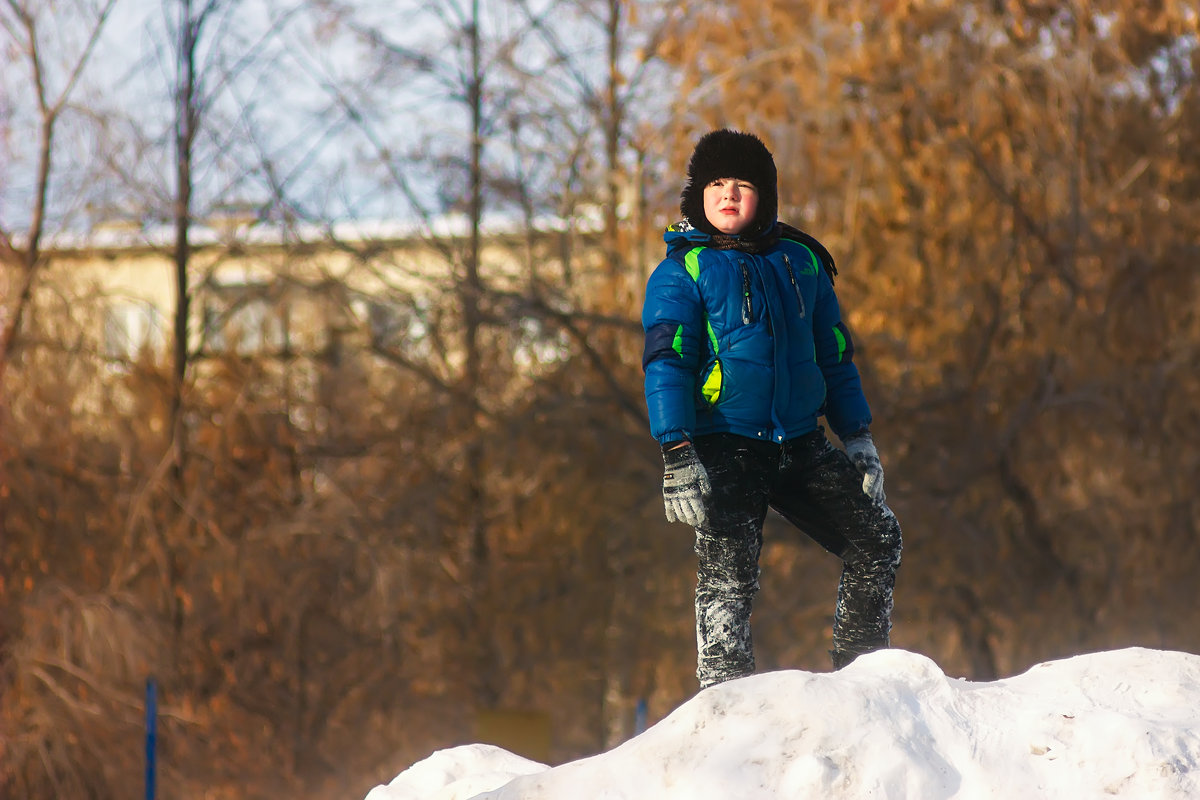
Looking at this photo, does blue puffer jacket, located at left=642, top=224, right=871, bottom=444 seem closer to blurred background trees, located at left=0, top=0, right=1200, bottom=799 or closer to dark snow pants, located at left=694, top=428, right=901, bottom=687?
dark snow pants, located at left=694, top=428, right=901, bottom=687

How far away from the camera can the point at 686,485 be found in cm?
319

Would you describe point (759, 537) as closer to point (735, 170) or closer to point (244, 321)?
point (735, 170)

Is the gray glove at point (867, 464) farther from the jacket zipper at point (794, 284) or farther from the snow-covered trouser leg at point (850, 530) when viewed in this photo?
the jacket zipper at point (794, 284)

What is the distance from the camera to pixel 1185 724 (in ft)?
8.72

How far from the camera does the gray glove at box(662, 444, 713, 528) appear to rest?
126 inches

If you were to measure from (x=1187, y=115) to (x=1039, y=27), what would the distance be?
134 cm

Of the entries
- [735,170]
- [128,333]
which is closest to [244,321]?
[128,333]

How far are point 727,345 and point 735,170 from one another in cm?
49

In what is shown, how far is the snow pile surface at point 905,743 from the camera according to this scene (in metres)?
2.50

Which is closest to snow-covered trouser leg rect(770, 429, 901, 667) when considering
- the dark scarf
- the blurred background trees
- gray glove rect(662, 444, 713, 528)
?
gray glove rect(662, 444, 713, 528)

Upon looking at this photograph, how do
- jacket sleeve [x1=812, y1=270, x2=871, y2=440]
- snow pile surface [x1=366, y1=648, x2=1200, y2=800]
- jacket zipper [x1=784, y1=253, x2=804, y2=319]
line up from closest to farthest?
1. snow pile surface [x1=366, y1=648, x2=1200, y2=800]
2. jacket zipper [x1=784, y1=253, x2=804, y2=319]
3. jacket sleeve [x1=812, y1=270, x2=871, y2=440]

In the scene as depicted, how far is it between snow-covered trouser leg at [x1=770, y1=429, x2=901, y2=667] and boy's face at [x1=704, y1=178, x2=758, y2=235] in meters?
0.60

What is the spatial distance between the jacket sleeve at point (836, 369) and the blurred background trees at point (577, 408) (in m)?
6.22

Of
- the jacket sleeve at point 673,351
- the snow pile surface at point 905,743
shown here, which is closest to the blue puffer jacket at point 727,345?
the jacket sleeve at point 673,351
